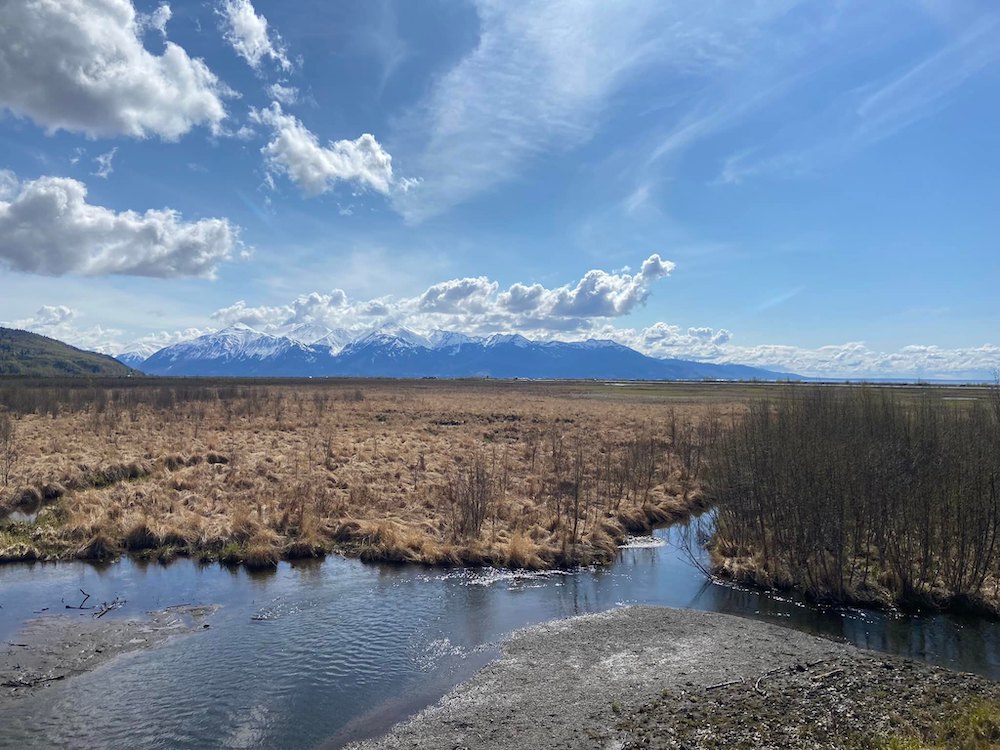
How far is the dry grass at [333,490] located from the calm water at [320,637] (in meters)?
1.45

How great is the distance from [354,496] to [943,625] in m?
21.2

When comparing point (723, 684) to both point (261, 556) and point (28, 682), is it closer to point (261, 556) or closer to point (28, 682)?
point (28, 682)

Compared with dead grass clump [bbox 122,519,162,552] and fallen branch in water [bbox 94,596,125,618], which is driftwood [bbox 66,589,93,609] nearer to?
fallen branch in water [bbox 94,596,125,618]

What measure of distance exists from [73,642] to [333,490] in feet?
46.8

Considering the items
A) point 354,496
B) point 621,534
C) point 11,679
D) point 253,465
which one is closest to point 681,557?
point 621,534

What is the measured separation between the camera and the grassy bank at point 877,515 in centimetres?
1730

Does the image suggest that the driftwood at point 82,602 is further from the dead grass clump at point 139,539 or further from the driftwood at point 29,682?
the driftwood at point 29,682

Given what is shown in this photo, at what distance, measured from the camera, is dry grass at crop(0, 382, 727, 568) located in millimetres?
21859

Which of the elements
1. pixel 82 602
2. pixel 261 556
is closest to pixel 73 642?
pixel 82 602

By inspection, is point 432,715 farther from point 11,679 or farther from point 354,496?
point 354,496

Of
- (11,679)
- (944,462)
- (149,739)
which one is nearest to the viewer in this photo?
(149,739)

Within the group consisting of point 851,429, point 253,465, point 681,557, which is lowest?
point 681,557

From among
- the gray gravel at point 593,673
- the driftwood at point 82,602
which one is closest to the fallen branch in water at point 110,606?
the driftwood at point 82,602

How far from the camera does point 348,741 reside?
10695mm
